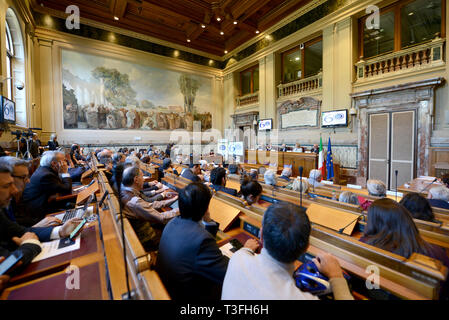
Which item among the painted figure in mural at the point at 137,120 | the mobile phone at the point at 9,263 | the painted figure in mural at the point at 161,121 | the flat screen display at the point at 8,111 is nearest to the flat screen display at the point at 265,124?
the painted figure in mural at the point at 161,121

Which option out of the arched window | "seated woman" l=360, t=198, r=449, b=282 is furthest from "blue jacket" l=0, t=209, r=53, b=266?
the arched window

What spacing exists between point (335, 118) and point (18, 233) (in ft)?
28.6

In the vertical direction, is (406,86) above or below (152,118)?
below

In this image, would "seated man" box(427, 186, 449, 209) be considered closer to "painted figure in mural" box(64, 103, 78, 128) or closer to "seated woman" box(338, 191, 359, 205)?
"seated woman" box(338, 191, 359, 205)

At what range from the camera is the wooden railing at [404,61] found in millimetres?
5645

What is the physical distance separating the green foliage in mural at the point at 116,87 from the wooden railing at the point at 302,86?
7.99 m

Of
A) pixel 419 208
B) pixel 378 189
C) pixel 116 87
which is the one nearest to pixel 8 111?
pixel 116 87

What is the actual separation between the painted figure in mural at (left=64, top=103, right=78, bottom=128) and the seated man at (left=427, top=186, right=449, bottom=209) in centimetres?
1222

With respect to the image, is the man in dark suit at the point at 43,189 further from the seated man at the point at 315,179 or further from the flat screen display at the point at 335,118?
the flat screen display at the point at 335,118

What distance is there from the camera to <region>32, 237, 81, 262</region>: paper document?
1.40m

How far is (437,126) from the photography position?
559cm

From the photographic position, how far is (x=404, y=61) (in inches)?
242

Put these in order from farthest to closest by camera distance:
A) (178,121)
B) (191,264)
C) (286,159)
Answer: (178,121) → (286,159) → (191,264)

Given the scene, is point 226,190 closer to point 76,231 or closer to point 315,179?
point 76,231
